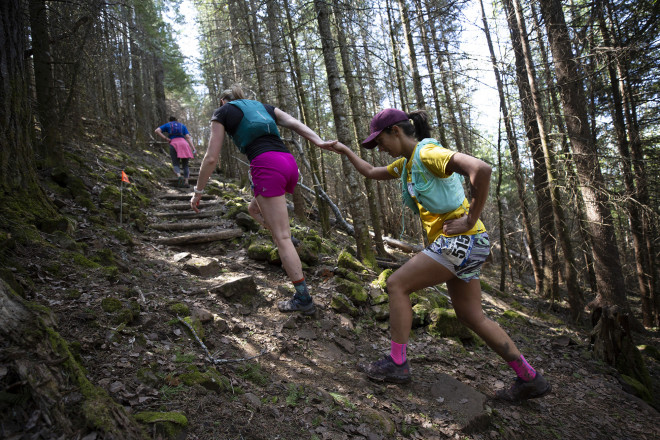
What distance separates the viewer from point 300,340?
3.36 metres

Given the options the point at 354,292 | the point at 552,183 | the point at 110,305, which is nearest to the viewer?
the point at 110,305

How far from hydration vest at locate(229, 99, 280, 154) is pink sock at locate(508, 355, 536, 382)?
307 cm

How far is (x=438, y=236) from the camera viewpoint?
2.66 m

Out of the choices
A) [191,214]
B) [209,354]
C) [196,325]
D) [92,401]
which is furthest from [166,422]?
[191,214]

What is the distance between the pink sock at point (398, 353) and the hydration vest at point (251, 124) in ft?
7.59

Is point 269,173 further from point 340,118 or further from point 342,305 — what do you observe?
point 340,118

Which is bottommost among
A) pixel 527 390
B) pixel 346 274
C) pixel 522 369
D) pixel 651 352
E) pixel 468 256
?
pixel 651 352

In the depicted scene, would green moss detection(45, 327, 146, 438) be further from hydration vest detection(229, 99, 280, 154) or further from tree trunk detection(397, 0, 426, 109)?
tree trunk detection(397, 0, 426, 109)

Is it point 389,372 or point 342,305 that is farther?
point 342,305

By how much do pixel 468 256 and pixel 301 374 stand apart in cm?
166

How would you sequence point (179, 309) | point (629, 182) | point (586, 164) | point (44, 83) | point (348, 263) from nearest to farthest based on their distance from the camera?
1. point (179, 309)
2. point (348, 263)
3. point (44, 83)
4. point (586, 164)
5. point (629, 182)

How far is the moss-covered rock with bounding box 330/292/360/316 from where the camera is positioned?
160 inches

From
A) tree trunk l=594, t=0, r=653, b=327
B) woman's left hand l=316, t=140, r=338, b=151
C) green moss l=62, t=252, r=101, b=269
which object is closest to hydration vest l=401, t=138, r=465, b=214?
woman's left hand l=316, t=140, r=338, b=151

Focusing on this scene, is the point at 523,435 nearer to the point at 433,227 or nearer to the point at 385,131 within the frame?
the point at 433,227
